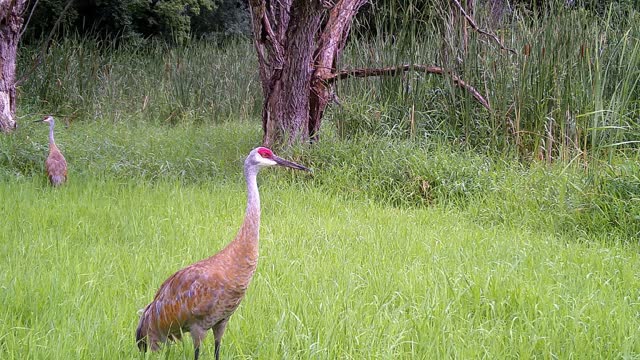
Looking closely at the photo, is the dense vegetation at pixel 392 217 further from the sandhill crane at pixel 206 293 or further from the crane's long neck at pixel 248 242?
the crane's long neck at pixel 248 242

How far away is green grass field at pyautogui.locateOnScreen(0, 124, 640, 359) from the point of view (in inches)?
134

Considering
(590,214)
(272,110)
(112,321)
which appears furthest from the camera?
(272,110)

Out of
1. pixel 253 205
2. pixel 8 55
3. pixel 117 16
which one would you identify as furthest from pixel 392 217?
pixel 117 16

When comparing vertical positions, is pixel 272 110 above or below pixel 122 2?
below

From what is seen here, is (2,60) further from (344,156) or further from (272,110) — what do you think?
(344,156)

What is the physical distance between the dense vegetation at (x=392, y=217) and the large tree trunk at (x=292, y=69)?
368 mm

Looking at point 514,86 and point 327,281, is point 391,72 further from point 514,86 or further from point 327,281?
point 327,281

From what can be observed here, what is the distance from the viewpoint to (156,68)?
47.0 ft

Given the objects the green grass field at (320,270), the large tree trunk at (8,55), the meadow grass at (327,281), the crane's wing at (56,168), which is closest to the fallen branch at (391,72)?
the green grass field at (320,270)

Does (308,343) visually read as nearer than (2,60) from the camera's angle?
Yes

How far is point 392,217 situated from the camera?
19.9 ft

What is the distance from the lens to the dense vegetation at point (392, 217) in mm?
3543

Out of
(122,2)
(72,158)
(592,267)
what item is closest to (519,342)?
(592,267)

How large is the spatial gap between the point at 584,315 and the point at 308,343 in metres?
1.61
